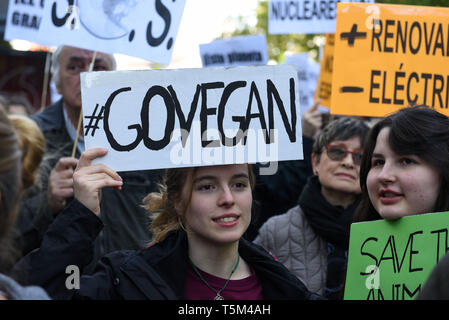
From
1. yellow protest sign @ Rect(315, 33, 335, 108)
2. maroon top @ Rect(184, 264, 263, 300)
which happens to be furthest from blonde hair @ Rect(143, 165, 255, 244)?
yellow protest sign @ Rect(315, 33, 335, 108)

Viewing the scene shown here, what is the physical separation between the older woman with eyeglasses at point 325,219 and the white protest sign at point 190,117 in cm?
118

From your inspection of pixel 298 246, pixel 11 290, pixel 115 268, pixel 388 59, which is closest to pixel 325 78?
pixel 388 59

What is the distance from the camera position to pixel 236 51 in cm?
685

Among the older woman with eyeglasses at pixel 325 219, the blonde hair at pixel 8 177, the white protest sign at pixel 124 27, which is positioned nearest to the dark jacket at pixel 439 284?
the blonde hair at pixel 8 177

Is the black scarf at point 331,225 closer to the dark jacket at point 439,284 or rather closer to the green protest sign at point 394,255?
the green protest sign at point 394,255

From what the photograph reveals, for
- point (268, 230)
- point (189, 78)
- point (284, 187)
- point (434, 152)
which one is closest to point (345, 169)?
point (268, 230)

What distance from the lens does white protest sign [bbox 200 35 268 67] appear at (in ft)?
22.1

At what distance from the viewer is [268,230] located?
13.0ft

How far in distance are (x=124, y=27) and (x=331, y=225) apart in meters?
1.56

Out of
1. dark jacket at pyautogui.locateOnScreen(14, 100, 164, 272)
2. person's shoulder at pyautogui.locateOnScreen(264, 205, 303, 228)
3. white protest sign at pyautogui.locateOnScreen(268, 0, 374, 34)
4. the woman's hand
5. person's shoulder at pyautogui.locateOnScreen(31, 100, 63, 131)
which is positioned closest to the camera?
the woman's hand

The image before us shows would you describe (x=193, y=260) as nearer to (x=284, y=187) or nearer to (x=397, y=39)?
(x=397, y=39)

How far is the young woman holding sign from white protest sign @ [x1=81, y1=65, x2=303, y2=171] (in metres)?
0.07

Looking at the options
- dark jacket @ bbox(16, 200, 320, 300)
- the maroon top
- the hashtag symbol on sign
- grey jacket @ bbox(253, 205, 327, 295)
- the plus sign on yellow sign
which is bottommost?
grey jacket @ bbox(253, 205, 327, 295)

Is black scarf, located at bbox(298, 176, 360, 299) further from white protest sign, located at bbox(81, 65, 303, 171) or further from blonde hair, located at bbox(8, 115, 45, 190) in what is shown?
blonde hair, located at bbox(8, 115, 45, 190)
